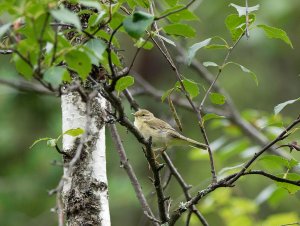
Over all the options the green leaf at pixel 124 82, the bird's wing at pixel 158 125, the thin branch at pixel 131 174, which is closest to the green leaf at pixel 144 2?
the green leaf at pixel 124 82

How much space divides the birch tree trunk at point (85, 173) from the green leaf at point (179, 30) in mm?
531

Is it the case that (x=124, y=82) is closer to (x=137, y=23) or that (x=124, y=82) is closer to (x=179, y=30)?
(x=179, y=30)

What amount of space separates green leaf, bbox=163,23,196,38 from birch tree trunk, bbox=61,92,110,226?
0.53m

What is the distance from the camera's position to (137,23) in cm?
154

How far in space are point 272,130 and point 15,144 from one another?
4.01m

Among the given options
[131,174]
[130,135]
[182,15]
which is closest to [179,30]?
[182,15]

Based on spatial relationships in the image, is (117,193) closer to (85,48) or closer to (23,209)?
(23,209)

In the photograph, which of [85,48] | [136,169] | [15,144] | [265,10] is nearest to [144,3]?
[85,48]

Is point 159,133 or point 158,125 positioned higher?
point 158,125

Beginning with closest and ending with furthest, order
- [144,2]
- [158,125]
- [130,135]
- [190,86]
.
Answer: [144,2]
[190,86]
[158,125]
[130,135]

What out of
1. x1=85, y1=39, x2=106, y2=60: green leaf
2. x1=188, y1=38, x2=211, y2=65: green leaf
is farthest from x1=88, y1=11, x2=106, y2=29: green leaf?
x1=188, y1=38, x2=211, y2=65: green leaf

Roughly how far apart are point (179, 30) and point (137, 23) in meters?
0.26

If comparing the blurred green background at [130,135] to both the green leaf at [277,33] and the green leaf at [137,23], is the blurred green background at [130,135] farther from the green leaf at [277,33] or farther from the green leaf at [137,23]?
the green leaf at [137,23]

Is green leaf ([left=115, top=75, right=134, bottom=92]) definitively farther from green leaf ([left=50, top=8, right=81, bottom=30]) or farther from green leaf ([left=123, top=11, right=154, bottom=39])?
green leaf ([left=50, top=8, right=81, bottom=30])
